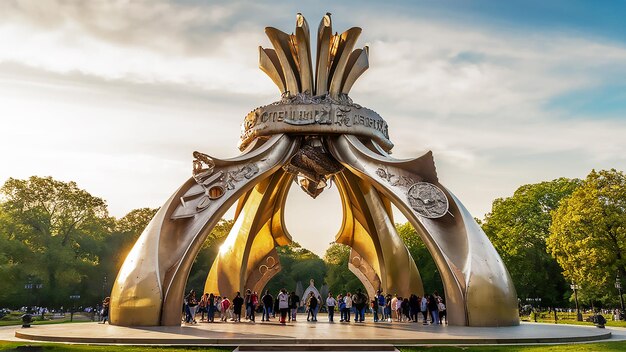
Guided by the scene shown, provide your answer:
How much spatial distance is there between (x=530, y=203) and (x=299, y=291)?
2773cm

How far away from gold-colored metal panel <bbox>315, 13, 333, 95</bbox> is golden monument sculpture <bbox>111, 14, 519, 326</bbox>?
0.05 m

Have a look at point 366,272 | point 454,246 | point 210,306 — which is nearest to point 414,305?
point 454,246

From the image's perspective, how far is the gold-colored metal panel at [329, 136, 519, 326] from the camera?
60.4 feet

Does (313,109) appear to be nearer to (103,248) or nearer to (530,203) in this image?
(530,203)

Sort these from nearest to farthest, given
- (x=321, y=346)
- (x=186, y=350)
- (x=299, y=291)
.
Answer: (x=186, y=350) < (x=321, y=346) < (x=299, y=291)

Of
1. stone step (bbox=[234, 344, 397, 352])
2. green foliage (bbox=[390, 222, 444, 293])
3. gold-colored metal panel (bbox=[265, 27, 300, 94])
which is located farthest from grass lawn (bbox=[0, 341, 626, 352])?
green foliage (bbox=[390, 222, 444, 293])

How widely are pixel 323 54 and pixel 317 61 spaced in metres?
0.43

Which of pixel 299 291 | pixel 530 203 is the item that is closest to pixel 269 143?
pixel 530 203

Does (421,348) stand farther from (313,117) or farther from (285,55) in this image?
(285,55)

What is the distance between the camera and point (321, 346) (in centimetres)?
1368

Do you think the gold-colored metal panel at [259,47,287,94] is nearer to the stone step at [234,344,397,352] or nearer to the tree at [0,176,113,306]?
the stone step at [234,344,397,352]

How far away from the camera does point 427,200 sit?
20.7 metres

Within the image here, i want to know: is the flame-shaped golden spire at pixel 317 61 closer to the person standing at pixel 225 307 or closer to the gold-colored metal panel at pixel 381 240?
the gold-colored metal panel at pixel 381 240

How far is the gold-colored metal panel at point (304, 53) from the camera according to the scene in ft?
78.0
